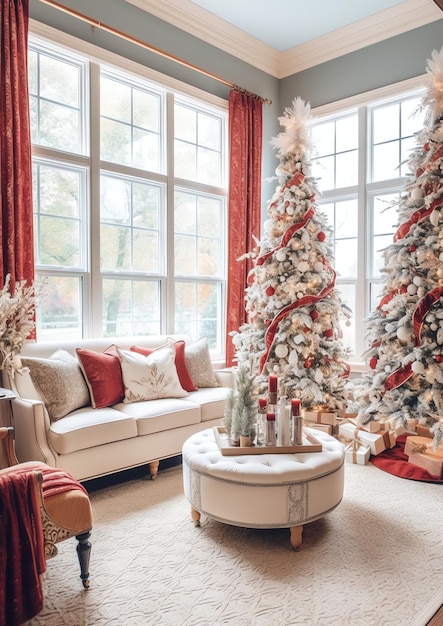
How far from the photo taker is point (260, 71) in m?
5.38

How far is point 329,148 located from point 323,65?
89 cm

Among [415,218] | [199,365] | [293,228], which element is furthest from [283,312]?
[415,218]

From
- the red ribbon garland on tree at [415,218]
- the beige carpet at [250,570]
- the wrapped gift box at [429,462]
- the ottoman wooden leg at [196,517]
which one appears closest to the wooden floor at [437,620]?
the beige carpet at [250,570]

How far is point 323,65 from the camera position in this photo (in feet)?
17.0

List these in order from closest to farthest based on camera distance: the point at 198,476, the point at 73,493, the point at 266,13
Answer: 1. the point at 73,493
2. the point at 198,476
3. the point at 266,13

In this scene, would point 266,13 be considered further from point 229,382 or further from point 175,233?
point 229,382

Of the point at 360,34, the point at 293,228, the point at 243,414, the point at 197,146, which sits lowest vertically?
the point at 243,414

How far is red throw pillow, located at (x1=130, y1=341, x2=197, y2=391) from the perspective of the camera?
3914 mm

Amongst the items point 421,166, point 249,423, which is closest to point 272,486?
Result: point 249,423

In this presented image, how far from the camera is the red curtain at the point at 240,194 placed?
5031 mm

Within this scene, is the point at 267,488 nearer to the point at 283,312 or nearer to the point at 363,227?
the point at 283,312

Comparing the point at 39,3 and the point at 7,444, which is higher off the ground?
the point at 39,3

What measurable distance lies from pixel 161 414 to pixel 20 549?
65.4 inches

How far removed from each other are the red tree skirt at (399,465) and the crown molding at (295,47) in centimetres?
367
